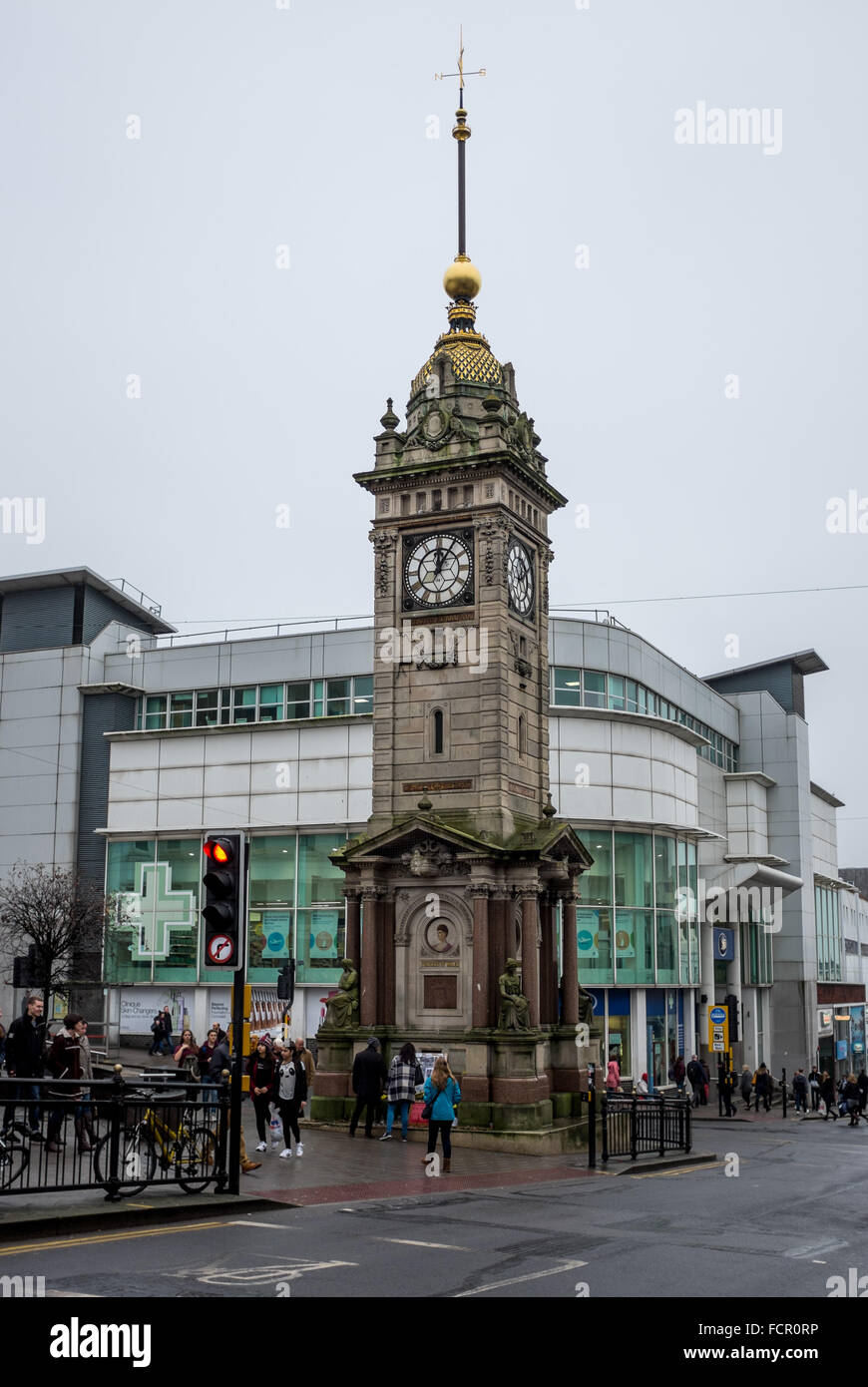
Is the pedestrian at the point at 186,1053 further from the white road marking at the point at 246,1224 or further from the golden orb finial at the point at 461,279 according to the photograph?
the golden orb finial at the point at 461,279

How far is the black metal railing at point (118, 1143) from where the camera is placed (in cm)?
1367

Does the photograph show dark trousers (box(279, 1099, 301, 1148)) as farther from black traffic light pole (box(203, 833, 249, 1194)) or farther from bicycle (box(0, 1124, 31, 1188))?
bicycle (box(0, 1124, 31, 1188))

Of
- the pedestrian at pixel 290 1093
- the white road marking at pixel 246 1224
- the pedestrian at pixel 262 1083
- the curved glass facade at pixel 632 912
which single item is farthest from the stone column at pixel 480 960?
the curved glass facade at pixel 632 912

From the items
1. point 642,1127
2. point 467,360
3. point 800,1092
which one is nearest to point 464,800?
point 642,1127

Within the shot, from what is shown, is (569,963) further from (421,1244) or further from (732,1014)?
(732,1014)

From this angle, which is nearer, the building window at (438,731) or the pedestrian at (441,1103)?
the pedestrian at (441,1103)

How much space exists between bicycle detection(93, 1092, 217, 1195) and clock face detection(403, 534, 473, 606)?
14.2 m

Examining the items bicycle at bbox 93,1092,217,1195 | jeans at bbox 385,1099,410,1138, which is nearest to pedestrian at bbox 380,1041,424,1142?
jeans at bbox 385,1099,410,1138

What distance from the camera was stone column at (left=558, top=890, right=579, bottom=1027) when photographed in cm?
2788

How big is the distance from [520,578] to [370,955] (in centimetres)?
845

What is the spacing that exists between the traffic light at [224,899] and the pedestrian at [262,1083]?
605cm

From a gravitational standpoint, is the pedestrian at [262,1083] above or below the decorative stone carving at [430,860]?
below
